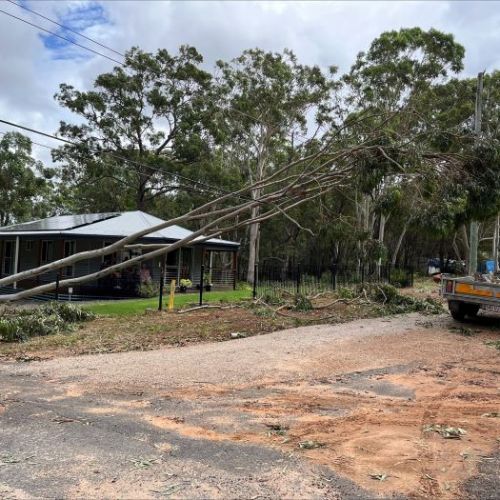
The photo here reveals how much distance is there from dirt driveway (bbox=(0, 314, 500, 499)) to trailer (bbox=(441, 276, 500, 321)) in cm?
270

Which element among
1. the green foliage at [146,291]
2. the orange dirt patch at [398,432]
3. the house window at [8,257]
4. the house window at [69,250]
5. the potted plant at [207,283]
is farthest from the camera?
the house window at [8,257]

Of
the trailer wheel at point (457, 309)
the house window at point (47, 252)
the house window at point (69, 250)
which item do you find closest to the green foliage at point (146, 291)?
the house window at point (69, 250)

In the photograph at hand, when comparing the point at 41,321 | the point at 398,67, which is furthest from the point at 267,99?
the point at 41,321

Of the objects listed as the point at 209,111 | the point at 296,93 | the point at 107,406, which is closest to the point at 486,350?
the point at 107,406

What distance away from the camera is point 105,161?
108 feet

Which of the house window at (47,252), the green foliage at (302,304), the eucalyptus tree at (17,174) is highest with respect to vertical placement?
the eucalyptus tree at (17,174)

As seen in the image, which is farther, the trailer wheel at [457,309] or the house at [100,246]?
the house at [100,246]

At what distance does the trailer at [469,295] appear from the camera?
39.0 ft

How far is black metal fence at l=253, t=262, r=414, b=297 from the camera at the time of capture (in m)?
20.1

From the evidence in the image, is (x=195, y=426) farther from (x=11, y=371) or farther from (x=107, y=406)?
(x=11, y=371)

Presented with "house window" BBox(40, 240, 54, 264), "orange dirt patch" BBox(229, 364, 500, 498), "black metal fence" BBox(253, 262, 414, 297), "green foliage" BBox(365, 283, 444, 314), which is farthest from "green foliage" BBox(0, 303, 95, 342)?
"house window" BBox(40, 240, 54, 264)

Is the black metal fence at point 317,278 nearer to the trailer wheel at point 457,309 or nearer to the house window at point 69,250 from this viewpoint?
the trailer wheel at point 457,309

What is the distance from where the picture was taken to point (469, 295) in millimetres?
12367

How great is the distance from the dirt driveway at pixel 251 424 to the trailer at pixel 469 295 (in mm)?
2695
